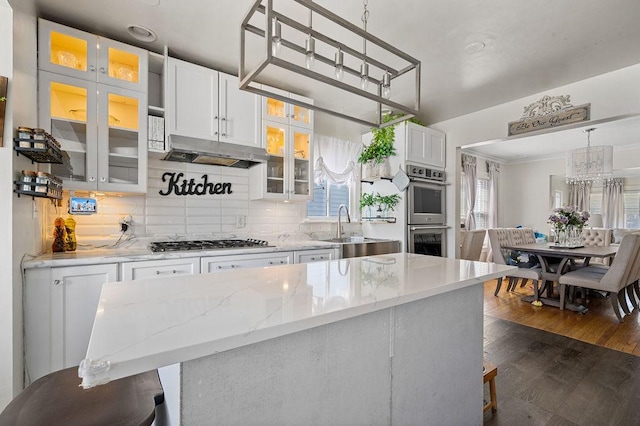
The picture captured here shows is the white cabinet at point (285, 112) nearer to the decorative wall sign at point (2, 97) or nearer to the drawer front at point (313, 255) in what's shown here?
the drawer front at point (313, 255)

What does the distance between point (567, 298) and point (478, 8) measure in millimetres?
3832

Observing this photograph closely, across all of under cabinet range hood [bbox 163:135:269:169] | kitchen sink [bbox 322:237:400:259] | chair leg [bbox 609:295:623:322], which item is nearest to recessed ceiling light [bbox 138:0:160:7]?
under cabinet range hood [bbox 163:135:269:169]

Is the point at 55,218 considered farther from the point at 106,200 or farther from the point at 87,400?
the point at 87,400

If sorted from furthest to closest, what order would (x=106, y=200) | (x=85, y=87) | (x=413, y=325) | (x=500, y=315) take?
1. (x=500, y=315)
2. (x=106, y=200)
3. (x=85, y=87)
4. (x=413, y=325)

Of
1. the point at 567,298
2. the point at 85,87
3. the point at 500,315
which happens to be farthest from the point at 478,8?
the point at 567,298

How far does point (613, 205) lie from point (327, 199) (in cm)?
832

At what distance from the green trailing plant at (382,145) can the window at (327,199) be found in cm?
54

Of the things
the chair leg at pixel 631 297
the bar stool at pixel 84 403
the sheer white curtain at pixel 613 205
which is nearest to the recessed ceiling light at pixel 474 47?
the bar stool at pixel 84 403

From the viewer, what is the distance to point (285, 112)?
3.22m

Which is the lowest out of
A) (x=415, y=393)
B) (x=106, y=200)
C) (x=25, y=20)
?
(x=415, y=393)

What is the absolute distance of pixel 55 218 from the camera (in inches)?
91.4

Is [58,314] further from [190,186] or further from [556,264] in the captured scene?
[556,264]

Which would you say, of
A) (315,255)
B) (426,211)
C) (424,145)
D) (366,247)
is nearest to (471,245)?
(426,211)

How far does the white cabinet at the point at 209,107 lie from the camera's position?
2607mm
